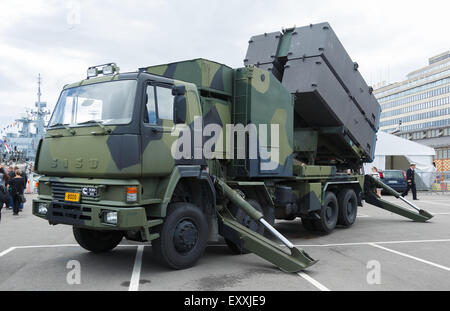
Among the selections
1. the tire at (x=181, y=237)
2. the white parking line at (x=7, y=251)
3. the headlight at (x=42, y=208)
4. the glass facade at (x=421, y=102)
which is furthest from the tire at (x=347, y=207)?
the glass facade at (x=421, y=102)

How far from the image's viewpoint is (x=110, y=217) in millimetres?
5113

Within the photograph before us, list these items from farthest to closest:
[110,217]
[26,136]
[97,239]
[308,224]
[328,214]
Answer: [26,136] < [308,224] < [328,214] < [97,239] < [110,217]

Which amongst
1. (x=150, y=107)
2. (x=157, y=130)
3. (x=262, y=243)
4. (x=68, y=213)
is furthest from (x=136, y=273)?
(x=150, y=107)

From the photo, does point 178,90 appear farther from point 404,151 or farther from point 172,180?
point 404,151

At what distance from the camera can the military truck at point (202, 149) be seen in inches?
208

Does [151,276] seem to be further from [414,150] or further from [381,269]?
[414,150]

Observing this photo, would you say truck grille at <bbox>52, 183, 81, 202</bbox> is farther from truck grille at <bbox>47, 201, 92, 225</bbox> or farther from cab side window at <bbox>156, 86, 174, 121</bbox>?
cab side window at <bbox>156, 86, 174, 121</bbox>

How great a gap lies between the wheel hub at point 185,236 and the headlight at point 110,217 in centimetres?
91

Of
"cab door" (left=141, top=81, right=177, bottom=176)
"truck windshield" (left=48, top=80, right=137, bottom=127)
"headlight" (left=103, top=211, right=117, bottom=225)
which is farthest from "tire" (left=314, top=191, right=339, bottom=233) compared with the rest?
"truck windshield" (left=48, top=80, right=137, bottom=127)

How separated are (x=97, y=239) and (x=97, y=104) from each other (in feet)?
8.00

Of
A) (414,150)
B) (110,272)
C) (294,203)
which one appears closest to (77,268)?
(110,272)

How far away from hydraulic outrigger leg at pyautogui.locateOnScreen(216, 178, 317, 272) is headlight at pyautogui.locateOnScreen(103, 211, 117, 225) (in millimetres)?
1939

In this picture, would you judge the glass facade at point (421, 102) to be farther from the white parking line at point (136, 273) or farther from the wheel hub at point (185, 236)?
the wheel hub at point (185, 236)

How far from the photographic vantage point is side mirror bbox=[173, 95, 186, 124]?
551 cm
